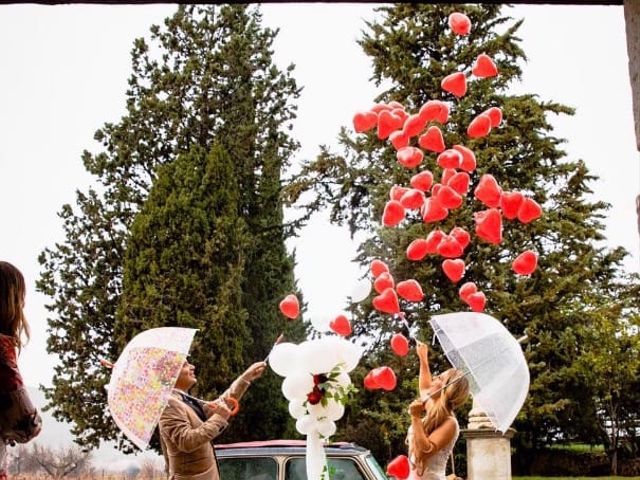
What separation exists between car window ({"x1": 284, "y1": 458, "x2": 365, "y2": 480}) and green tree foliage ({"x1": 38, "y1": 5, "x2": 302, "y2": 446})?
308 inches

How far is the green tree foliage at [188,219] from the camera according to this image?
48.7 ft

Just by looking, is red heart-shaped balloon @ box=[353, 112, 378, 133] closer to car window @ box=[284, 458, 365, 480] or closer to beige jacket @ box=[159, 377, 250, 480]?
beige jacket @ box=[159, 377, 250, 480]

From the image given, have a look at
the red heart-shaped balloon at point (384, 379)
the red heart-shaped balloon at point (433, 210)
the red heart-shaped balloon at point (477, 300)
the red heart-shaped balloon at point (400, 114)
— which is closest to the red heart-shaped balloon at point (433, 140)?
the red heart-shaped balloon at point (433, 210)

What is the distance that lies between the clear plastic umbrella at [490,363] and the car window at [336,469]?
76.3 inches

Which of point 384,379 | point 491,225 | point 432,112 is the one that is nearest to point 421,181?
point 491,225

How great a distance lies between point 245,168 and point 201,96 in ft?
5.29

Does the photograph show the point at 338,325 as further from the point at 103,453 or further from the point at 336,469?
the point at 103,453

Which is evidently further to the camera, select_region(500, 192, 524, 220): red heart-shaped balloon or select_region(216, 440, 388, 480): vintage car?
select_region(216, 440, 388, 480): vintage car

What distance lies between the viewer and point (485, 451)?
856cm

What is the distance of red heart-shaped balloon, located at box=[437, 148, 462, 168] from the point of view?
6137mm

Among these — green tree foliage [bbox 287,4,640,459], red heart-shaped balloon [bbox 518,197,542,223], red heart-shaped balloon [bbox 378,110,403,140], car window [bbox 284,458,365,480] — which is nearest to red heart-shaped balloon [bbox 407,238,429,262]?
red heart-shaped balloon [bbox 518,197,542,223]

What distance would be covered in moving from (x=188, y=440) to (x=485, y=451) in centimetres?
499

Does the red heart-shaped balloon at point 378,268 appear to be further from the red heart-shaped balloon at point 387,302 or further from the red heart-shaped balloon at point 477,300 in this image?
the red heart-shaped balloon at point 477,300

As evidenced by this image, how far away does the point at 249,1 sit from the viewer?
226 cm
